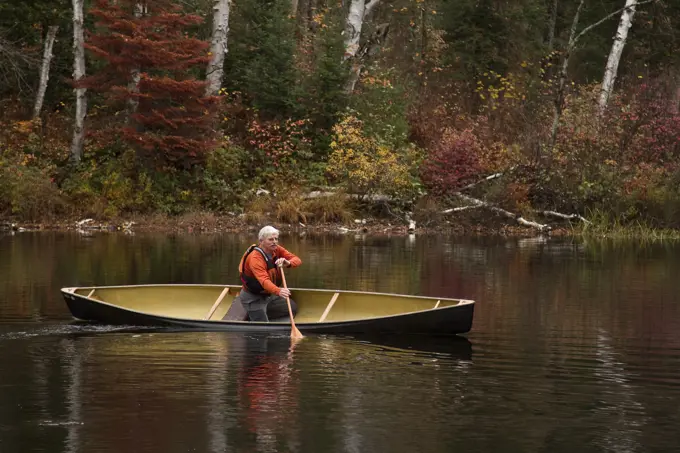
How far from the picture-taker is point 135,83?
3291 cm

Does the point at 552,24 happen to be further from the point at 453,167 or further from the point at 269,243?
the point at 269,243

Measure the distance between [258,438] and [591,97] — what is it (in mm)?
31214

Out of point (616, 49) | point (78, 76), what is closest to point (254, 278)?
point (78, 76)

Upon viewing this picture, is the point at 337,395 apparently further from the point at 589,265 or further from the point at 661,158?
the point at 661,158

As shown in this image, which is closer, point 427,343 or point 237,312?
point 427,343

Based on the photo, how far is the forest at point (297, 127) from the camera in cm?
3312

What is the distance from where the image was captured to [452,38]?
136 ft

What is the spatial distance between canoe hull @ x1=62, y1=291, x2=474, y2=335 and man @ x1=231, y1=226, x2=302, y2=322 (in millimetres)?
528

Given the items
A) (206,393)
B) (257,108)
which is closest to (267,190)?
(257,108)

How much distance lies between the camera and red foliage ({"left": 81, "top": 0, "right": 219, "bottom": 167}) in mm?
32094

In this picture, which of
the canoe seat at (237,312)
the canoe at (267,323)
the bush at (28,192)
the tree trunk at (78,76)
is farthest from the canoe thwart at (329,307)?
the tree trunk at (78,76)

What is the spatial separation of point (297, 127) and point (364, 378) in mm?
24551

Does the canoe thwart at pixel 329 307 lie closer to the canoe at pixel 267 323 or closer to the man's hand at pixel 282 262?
the canoe at pixel 267 323

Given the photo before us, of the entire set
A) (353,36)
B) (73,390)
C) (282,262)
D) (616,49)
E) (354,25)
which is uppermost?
(354,25)
